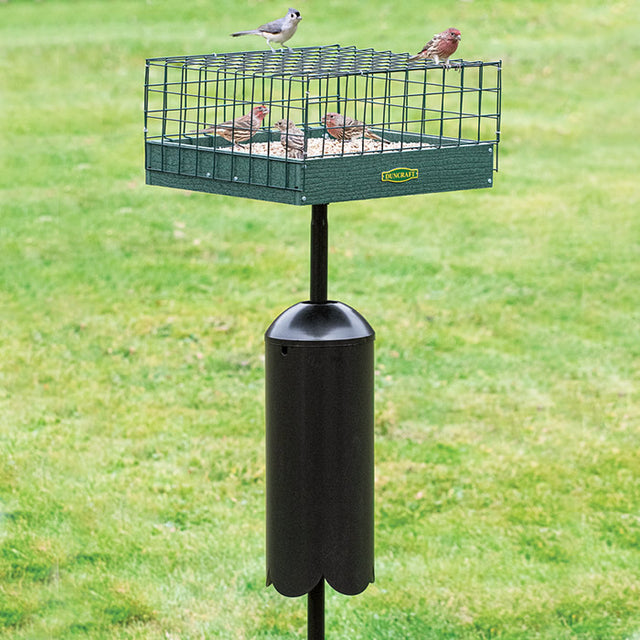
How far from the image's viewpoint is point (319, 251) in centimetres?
365

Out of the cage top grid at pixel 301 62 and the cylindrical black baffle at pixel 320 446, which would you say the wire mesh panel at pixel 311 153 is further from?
the cylindrical black baffle at pixel 320 446

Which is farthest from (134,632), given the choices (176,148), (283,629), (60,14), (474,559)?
(60,14)

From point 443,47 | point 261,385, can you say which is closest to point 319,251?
point 443,47

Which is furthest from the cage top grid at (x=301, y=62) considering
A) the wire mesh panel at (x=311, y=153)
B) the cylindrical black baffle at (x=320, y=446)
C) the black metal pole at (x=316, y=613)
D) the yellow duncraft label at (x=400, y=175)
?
the black metal pole at (x=316, y=613)

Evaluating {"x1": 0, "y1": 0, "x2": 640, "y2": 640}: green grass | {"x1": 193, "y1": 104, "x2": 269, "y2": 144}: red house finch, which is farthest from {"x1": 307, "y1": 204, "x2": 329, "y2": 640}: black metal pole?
{"x1": 0, "y1": 0, "x2": 640, "y2": 640}: green grass

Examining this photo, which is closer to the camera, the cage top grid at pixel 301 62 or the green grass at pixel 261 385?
the cage top grid at pixel 301 62

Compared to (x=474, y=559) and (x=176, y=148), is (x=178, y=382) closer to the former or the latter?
(x=474, y=559)

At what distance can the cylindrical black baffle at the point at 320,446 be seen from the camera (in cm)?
353

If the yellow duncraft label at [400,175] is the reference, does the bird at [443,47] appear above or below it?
above

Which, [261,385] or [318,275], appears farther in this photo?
[261,385]

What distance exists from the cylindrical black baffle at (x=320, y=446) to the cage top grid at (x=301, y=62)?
0.77 meters

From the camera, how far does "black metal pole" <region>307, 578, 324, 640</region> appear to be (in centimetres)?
376

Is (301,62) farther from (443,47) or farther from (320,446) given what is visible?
(320,446)

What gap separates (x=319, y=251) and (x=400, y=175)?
407 mm
